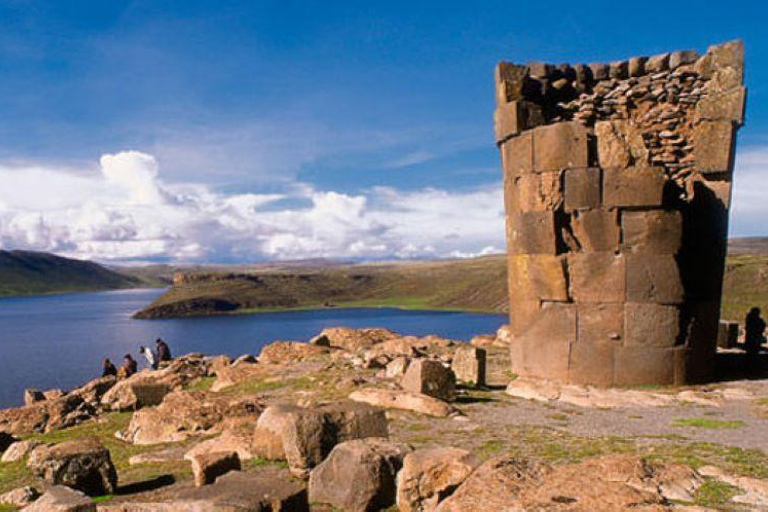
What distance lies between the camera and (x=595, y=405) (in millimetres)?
11609

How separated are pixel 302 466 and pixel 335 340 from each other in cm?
1396

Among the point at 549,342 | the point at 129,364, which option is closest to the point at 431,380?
the point at 549,342

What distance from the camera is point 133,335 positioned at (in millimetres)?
71688

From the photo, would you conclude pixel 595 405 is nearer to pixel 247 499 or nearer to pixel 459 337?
pixel 247 499

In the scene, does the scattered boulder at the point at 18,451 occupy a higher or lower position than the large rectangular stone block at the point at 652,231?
lower

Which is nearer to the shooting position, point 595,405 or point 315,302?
point 595,405

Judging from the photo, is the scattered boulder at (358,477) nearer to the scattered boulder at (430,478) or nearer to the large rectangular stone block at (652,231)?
the scattered boulder at (430,478)

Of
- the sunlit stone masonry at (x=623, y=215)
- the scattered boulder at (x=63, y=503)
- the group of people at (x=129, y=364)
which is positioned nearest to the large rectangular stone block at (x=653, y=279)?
the sunlit stone masonry at (x=623, y=215)

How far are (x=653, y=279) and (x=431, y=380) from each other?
17.4ft

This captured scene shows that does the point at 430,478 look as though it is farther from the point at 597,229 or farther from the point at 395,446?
the point at 597,229

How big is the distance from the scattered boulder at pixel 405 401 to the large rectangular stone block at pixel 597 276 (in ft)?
14.9

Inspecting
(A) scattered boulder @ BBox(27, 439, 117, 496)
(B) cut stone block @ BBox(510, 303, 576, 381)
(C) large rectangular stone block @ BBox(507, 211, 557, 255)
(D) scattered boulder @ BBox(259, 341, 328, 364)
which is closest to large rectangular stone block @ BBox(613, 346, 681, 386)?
(B) cut stone block @ BBox(510, 303, 576, 381)

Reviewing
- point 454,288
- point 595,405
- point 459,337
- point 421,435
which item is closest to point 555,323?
point 595,405

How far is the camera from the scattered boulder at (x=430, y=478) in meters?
6.59
